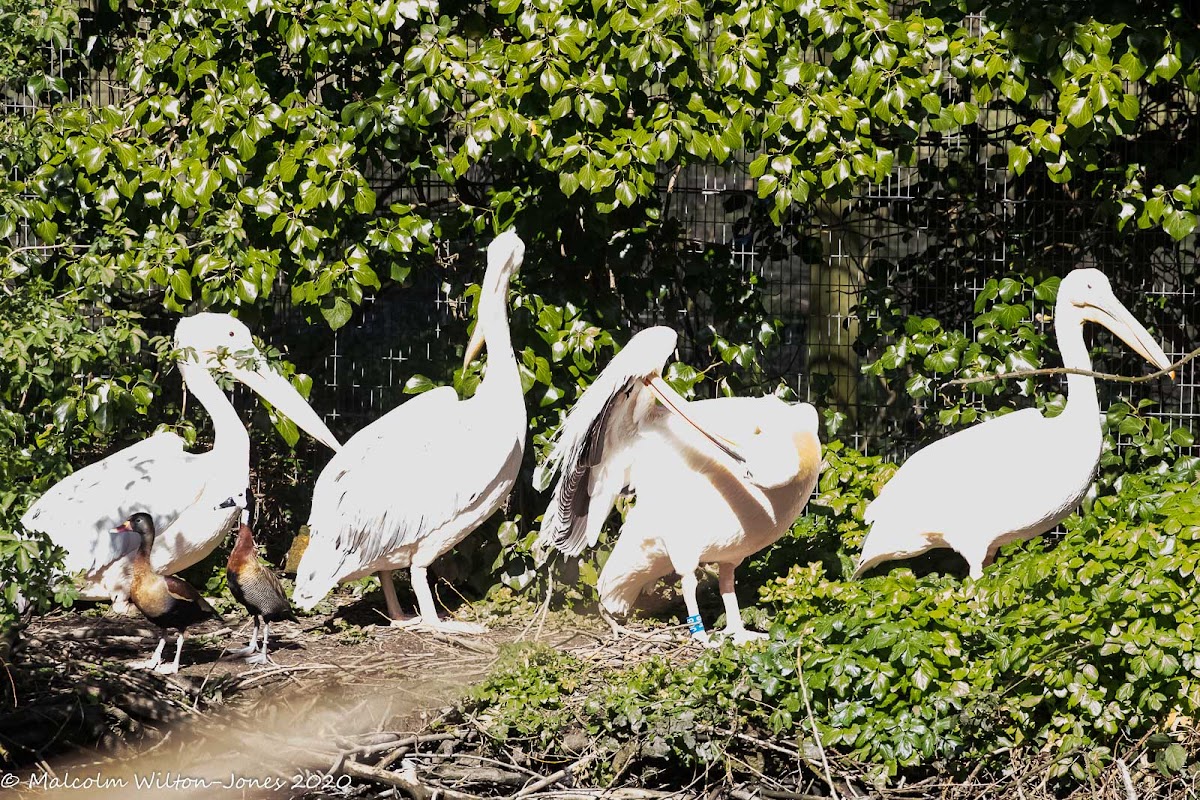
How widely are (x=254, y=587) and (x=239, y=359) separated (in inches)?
36.1

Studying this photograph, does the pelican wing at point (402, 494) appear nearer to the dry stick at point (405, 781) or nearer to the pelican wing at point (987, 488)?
the dry stick at point (405, 781)

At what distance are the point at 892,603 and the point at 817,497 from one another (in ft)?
6.40

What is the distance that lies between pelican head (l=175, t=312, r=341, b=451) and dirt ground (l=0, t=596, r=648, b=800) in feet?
3.15

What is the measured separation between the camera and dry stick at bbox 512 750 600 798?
13.4 feet

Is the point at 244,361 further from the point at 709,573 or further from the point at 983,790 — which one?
the point at 983,790

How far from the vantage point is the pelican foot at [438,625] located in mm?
5527

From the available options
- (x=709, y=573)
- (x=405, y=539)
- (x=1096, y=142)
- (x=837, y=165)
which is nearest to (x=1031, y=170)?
(x=1096, y=142)

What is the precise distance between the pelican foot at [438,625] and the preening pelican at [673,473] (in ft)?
1.71

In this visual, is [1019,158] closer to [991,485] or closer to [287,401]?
[991,485]

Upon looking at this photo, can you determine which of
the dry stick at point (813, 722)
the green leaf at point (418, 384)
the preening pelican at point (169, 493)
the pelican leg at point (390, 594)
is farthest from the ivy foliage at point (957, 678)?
the green leaf at point (418, 384)

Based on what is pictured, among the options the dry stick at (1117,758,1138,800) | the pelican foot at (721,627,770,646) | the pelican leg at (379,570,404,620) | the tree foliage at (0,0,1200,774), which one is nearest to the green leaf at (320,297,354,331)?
the tree foliage at (0,0,1200,774)

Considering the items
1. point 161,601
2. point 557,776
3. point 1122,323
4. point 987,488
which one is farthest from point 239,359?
point 1122,323

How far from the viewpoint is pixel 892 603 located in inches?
162

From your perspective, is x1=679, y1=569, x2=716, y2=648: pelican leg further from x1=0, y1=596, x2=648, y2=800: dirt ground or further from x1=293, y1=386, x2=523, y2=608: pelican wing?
x1=293, y1=386, x2=523, y2=608: pelican wing
